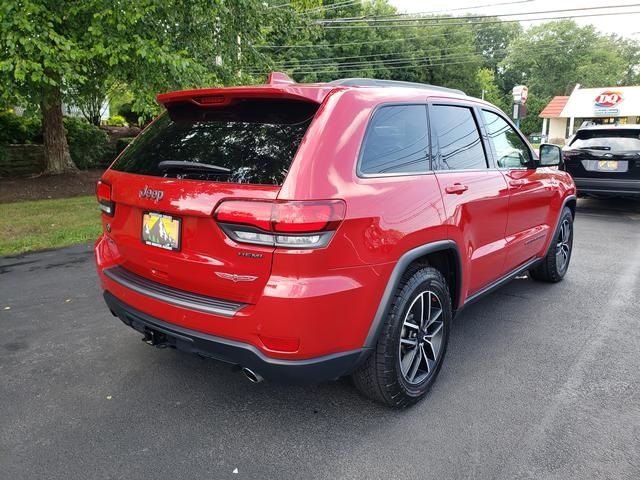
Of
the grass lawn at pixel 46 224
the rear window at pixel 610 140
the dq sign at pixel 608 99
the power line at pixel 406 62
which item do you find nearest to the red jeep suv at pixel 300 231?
the grass lawn at pixel 46 224

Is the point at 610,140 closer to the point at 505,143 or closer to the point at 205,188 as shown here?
the point at 505,143

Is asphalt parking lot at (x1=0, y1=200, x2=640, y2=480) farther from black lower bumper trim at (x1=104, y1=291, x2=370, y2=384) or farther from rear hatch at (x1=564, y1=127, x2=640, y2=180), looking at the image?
rear hatch at (x1=564, y1=127, x2=640, y2=180)

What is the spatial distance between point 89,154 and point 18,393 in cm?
1316

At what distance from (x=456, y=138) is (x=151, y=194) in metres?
2.01

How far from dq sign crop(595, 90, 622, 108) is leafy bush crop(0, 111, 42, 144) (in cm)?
3173

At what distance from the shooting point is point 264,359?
2336mm

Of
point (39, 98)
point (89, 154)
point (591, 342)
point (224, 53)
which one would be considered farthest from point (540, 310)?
point (89, 154)

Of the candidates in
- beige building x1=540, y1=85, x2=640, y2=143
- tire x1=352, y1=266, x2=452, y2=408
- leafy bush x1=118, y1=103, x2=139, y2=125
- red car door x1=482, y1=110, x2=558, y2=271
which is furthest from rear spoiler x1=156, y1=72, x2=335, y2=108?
beige building x1=540, y1=85, x2=640, y2=143

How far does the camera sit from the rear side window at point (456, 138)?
3.22 metres

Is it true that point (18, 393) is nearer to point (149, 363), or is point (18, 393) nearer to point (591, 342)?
point (149, 363)

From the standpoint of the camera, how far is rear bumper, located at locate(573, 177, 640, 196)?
8.86 meters

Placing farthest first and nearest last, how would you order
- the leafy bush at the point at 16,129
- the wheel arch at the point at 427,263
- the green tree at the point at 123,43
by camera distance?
1. the leafy bush at the point at 16,129
2. the green tree at the point at 123,43
3. the wheel arch at the point at 427,263

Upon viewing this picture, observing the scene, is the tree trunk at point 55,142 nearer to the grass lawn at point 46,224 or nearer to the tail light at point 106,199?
the grass lawn at point 46,224

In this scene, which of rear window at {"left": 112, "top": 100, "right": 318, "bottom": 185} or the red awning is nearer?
rear window at {"left": 112, "top": 100, "right": 318, "bottom": 185}
